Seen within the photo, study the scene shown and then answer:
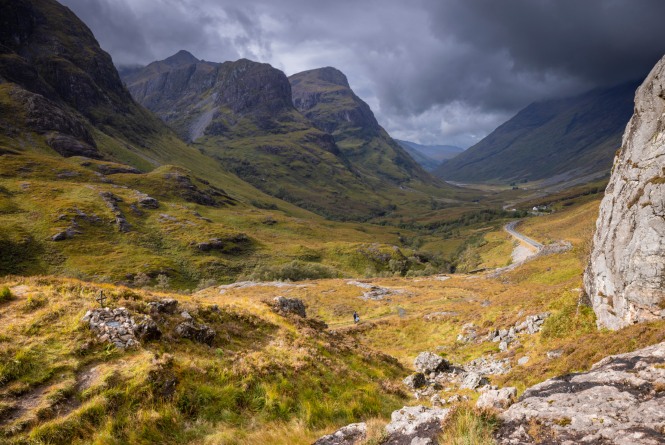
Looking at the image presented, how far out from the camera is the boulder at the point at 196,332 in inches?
519

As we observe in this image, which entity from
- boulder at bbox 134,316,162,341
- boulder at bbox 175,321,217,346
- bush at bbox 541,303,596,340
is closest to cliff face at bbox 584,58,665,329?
bush at bbox 541,303,596,340

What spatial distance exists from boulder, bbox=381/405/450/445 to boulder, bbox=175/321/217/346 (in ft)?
27.6

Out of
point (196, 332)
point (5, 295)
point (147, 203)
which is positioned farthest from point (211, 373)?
point (147, 203)

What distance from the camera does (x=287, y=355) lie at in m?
14.1

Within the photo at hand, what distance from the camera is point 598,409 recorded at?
7195mm

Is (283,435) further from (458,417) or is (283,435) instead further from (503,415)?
(503,415)

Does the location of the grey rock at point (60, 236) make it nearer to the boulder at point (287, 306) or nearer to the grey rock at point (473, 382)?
the boulder at point (287, 306)

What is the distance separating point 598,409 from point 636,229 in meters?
12.7

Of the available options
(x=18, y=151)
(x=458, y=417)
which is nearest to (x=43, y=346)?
(x=458, y=417)

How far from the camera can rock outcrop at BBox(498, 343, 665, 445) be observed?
6.23 m

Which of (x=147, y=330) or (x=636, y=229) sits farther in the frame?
(x=636, y=229)

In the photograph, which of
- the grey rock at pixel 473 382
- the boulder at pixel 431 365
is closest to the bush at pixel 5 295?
the grey rock at pixel 473 382

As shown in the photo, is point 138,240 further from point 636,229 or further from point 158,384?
point 636,229

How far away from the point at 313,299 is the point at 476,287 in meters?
32.9
